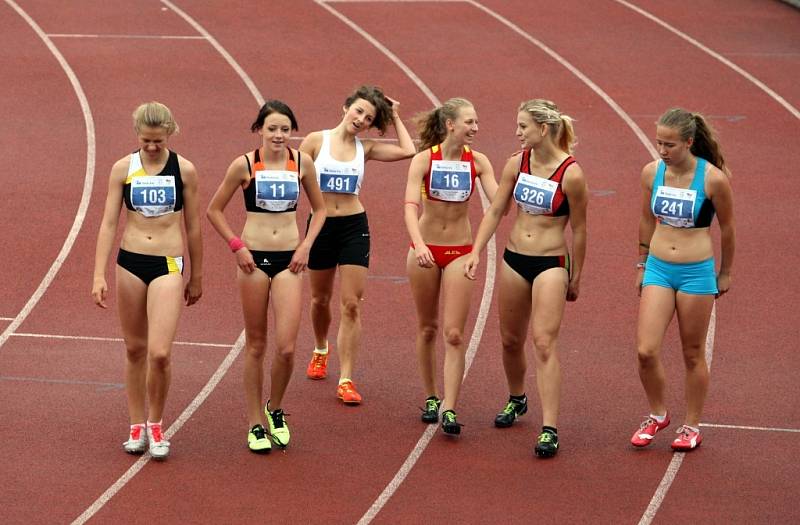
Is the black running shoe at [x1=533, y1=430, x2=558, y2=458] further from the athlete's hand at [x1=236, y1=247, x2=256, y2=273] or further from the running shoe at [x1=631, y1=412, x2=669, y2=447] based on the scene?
the athlete's hand at [x1=236, y1=247, x2=256, y2=273]

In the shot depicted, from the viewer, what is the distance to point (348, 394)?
9.20 metres

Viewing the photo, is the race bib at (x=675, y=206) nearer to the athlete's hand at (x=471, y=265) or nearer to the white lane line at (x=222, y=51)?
the athlete's hand at (x=471, y=265)

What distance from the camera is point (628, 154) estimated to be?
14.9 metres

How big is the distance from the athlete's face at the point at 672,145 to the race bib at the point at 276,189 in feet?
6.42

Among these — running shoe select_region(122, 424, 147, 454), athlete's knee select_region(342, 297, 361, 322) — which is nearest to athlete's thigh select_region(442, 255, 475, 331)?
athlete's knee select_region(342, 297, 361, 322)

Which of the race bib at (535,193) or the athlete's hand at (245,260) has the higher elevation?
the race bib at (535,193)

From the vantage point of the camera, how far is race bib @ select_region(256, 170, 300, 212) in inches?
323

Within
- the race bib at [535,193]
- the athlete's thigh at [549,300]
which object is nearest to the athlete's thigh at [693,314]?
the athlete's thigh at [549,300]

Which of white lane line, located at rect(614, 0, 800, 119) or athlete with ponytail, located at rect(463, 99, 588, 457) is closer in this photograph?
athlete with ponytail, located at rect(463, 99, 588, 457)

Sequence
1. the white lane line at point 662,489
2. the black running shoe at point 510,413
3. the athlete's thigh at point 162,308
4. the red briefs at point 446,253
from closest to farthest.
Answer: the white lane line at point 662,489 < the athlete's thigh at point 162,308 < the red briefs at point 446,253 < the black running shoe at point 510,413

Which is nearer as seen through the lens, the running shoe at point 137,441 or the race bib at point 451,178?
the running shoe at point 137,441

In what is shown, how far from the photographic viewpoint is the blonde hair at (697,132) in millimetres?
7991

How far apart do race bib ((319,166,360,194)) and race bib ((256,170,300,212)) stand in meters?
0.91

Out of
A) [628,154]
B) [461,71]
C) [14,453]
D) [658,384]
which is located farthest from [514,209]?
[14,453]
